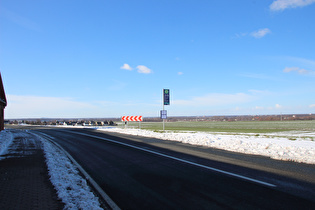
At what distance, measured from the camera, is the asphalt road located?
4.19 m

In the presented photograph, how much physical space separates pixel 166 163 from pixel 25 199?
4588mm

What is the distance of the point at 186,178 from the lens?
586cm

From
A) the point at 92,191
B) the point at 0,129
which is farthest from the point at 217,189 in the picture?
the point at 0,129

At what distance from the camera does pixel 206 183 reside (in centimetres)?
538

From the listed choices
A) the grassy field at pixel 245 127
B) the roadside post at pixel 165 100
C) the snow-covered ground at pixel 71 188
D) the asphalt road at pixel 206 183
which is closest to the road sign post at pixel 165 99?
the roadside post at pixel 165 100

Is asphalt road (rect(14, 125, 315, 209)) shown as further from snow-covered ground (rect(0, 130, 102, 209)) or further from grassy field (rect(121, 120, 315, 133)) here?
grassy field (rect(121, 120, 315, 133))

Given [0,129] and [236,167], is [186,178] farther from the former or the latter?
[0,129]

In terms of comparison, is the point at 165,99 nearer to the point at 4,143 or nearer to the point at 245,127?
the point at 4,143

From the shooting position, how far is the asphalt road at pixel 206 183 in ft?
13.8

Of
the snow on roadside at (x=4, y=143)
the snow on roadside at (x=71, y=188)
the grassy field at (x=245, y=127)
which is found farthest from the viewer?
the grassy field at (x=245, y=127)

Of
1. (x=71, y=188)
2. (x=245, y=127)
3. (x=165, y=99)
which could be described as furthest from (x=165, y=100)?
(x=245, y=127)

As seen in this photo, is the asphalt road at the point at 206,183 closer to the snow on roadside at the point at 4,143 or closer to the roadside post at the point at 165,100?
the snow on roadside at the point at 4,143

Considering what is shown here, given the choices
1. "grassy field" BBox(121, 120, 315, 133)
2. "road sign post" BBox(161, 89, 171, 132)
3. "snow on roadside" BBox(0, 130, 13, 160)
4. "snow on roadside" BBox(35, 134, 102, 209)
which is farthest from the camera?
"grassy field" BBox(121, 120, 315, 133)

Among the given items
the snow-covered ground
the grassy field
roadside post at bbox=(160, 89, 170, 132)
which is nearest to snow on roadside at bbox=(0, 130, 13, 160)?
the snow-covered ground
